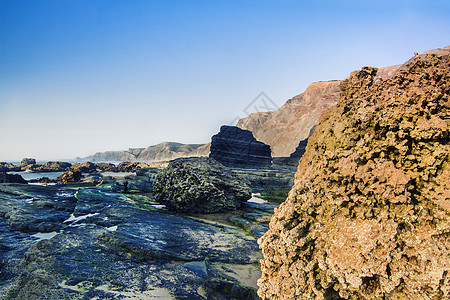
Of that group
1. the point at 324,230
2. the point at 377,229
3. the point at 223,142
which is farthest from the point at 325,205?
the point at 223,142

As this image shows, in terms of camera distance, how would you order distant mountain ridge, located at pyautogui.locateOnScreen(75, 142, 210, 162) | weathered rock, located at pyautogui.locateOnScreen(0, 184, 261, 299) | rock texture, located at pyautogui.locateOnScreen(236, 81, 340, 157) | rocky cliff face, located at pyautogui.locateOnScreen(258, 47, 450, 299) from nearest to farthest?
rocky cliff face, located at pyautogui.locateOnScreen(258, 47, 450, 299), weathered rock, located at pyautogui.locateOnScreen(0, 184, 261, 299), rock texture, located at pyautogui.locateOnScreen(236, 81, 340, 157), distant mountain ridge, located at pyautogui.locateOnScreen(75, 142, 210, 162)

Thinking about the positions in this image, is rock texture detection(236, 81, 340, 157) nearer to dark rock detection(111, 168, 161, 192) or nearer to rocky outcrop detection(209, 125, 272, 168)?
rocky outcrop detection(209, 125, 272, 168)

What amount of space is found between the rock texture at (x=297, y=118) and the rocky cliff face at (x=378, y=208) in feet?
317

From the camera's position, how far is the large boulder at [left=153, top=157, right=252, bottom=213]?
34.8 ft

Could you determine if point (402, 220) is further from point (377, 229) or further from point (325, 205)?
point (325, 205)

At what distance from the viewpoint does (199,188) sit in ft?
34.8

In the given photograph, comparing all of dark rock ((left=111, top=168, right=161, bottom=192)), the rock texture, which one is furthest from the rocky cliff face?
the rock texture

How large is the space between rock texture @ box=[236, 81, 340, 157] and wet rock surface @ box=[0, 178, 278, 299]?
94817mm

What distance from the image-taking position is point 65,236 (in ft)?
20.3

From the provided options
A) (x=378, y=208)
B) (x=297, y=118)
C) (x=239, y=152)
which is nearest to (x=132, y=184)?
(x=378, y=208)

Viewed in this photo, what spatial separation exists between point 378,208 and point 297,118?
115 metres

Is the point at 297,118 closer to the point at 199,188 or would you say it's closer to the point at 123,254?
the point at 199,188

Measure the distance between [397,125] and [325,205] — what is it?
1.63m

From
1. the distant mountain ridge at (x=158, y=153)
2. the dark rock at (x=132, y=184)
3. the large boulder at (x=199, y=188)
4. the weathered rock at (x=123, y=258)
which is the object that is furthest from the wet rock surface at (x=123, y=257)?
the distant mountain ridge at (x=158, y=153)
